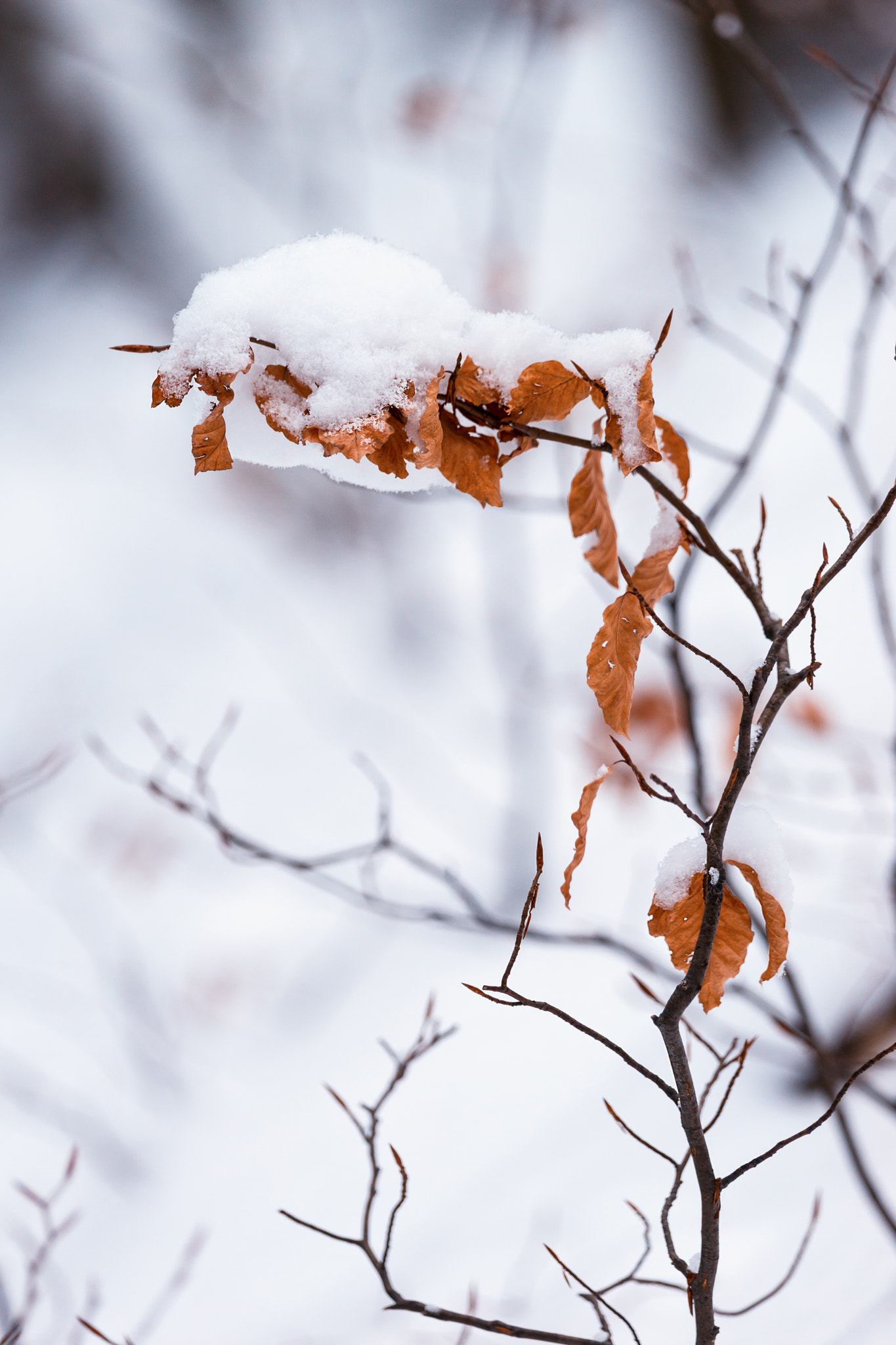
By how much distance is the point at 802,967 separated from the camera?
2.08 metres

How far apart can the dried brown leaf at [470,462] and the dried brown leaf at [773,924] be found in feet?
0.94

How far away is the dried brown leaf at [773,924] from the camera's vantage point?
16.9 inches

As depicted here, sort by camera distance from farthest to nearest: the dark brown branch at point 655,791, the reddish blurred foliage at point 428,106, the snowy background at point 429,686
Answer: the reddish blurred foliage at point 428,106 → the snowy background at point 429,686 → the dark brown branch at point 655,791

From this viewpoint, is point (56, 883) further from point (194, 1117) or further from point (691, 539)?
point (691, 539)

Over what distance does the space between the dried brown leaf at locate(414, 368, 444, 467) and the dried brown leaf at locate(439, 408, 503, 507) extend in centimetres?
2

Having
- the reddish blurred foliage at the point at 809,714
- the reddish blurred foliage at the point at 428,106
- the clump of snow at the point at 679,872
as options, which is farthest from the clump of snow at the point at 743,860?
the reddish blurred foliage at the point at 428,106

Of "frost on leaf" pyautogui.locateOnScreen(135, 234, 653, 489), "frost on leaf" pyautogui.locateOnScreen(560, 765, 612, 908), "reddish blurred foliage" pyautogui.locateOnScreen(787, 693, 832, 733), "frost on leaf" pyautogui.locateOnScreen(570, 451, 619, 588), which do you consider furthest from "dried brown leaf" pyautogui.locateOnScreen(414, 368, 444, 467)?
"reddish blurred foliage" pyautogui.locateOnScreen(787, 693, 832, 733)

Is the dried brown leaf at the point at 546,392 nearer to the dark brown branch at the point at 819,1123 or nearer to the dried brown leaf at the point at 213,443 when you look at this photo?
the dried brown leaf at the point at 213,443

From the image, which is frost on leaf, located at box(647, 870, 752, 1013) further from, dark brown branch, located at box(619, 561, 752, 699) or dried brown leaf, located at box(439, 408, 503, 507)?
dried brown leaf, located at box(439, 408, 503, 507)

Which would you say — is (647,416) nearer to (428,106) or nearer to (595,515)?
(595,515)

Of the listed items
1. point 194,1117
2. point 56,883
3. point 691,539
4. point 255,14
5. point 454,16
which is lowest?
point 194,1117

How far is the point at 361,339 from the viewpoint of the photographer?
0.47 meters

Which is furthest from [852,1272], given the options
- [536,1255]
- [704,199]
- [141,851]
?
[704,199]

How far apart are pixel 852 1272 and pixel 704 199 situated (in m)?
4.35
